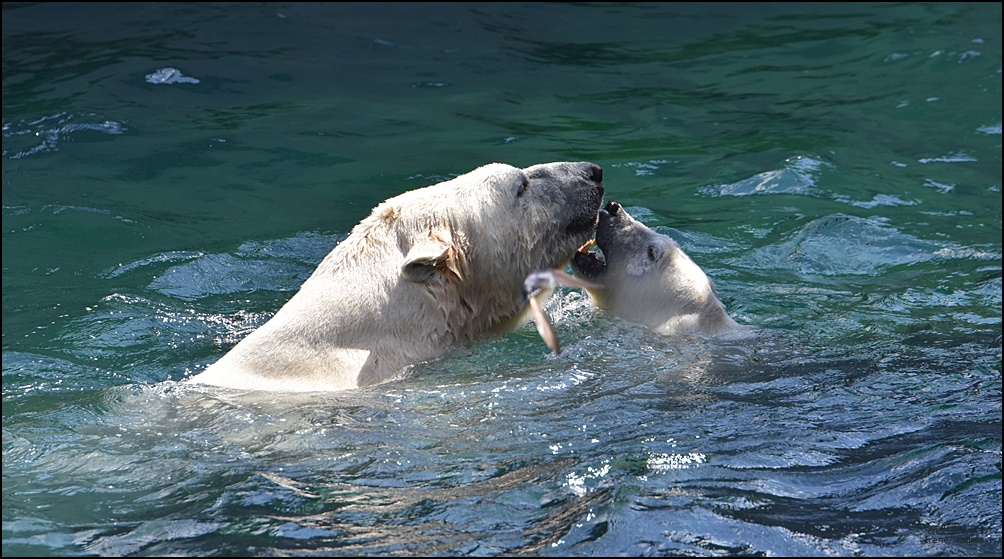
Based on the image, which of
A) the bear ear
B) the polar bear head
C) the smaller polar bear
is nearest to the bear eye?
the polar bear head

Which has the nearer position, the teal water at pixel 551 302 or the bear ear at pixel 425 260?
the teal water at pixel 551 302

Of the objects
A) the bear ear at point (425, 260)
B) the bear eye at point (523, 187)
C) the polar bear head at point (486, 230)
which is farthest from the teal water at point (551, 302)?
the bear eye at point (523, 187)

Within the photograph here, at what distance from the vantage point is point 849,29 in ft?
43.7

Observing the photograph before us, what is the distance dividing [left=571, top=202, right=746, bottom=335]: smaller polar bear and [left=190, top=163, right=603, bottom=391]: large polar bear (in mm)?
475

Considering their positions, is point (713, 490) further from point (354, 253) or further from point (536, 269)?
point (354, 253)

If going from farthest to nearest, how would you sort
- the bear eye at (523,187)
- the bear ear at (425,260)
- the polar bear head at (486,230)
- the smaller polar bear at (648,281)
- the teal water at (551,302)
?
the smaller polar bear at (648,281) < the bear eye at (523,187) < the polar bear head at (486,230) < the bear ear at (425,260) < the teal water at (551,302)

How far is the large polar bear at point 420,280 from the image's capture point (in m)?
4.76

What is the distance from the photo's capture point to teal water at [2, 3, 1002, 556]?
375 cm

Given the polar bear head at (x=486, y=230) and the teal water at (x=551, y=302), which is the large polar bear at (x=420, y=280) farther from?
the teal water at (x=551, y=302)

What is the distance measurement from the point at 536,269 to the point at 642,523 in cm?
192

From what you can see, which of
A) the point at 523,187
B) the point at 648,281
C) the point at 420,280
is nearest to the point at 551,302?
the point at 648,281

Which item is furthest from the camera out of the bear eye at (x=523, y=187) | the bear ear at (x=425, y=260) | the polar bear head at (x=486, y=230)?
the bear eye at (x=523, y=187)

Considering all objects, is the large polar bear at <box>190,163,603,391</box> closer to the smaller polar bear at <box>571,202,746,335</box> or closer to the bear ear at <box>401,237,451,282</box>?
the bear ear at <box>401,237,451,282</box>

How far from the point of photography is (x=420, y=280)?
4867 mm
